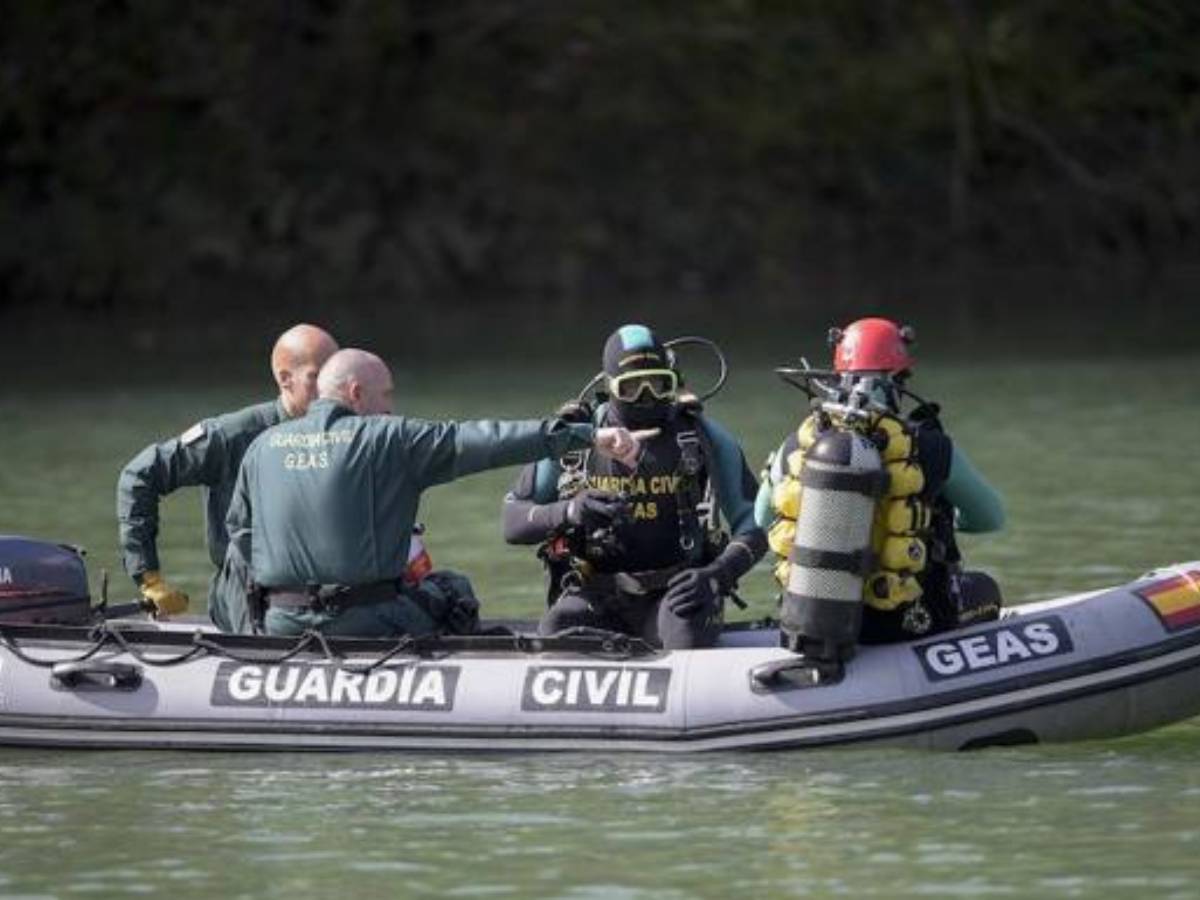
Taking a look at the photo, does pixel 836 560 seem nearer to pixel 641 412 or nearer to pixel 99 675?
pixel 641 412

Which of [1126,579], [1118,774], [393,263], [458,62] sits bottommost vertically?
[1118,774]

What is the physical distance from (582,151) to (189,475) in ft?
76.4

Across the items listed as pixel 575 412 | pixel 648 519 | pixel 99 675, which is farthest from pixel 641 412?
pixel 99 675

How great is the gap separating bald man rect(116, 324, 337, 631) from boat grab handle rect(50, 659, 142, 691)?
402mm

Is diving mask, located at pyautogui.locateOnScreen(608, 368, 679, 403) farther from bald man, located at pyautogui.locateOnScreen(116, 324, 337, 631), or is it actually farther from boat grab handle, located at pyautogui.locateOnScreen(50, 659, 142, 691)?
boat grab handle, located at pyautogui.locateOnScreen(50, 659, 142, 691)

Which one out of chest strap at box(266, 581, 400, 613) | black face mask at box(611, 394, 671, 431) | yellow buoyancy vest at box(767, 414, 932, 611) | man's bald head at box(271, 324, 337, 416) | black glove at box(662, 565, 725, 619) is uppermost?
man's bald head at box(271, 324, 337, 416)

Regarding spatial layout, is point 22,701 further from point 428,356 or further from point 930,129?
point 930,129

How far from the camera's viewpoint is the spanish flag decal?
10930 mm

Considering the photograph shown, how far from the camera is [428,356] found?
1057 inches

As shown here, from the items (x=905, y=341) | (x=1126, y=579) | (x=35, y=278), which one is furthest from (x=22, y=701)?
(x=35, y=278)

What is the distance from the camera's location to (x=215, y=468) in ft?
39.2

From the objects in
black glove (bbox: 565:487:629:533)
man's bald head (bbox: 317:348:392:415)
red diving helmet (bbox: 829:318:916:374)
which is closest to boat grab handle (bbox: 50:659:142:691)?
man's bald head (bbox: 317:348:392:415)

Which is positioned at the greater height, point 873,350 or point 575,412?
point 873,350

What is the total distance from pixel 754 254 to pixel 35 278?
270 inches
